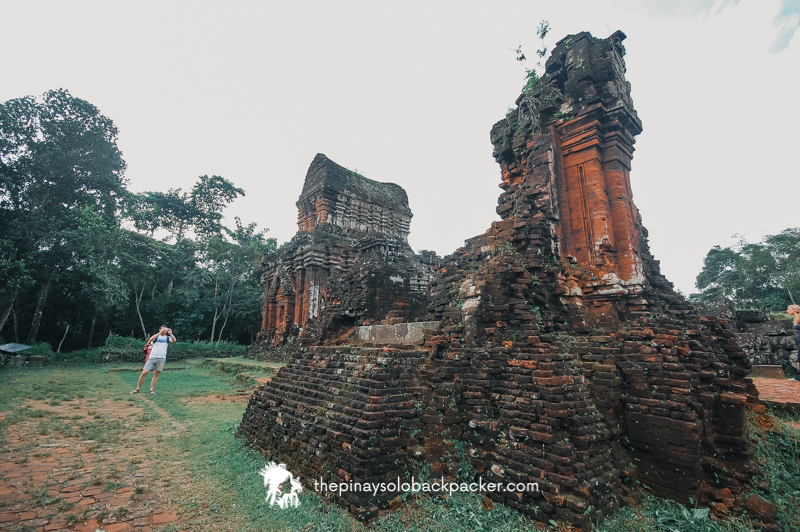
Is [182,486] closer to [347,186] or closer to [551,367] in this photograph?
[551,367]

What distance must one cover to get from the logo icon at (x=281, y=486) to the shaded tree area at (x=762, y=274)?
3395 centimetres

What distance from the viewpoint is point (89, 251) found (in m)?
17.2

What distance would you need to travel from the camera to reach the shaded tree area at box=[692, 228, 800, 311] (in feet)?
105

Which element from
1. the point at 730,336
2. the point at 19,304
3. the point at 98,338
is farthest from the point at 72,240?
the point at 730,336

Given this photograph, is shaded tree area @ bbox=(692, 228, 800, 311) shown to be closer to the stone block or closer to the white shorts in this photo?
the stone block

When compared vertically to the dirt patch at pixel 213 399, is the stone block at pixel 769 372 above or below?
above

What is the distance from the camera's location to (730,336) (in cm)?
506

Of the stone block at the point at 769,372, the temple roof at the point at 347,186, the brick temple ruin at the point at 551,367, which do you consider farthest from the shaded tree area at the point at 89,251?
the stone block at the point at 769,372

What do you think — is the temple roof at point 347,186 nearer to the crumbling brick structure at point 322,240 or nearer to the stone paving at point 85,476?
the crumbling brick structure at point 322,240

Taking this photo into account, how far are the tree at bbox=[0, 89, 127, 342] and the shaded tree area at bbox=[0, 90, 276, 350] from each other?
0.04 metres

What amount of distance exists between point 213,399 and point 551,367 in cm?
927

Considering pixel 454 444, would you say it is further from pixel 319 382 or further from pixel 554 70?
pixel 554 70

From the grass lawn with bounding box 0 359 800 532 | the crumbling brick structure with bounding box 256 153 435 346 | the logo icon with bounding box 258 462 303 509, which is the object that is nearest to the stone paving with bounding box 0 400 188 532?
the grass lawn with bounding box 0 359 800 532

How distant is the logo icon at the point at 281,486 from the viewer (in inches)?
158
